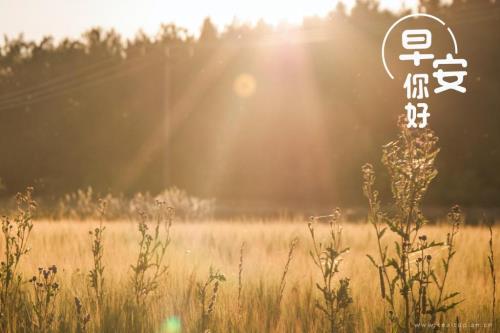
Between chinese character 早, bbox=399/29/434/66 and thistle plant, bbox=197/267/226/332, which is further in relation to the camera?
chinese character 早, bbox=399/29/434/66

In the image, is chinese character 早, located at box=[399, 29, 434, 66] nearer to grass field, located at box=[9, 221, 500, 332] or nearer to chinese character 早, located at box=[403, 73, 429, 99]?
chinese character 早, located at box=[403, 73, 429, 99]

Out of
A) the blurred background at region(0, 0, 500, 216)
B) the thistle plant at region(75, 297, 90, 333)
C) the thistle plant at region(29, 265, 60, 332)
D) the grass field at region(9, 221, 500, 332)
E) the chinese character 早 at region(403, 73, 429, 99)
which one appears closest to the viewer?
the thistle plant at region(75, 297, 90, 333)

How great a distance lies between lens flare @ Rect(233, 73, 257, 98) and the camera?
28.6 m

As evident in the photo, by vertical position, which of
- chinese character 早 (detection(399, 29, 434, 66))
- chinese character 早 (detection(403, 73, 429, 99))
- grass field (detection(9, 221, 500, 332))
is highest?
chinese character 早 (detection(399, 29, 434, 66))

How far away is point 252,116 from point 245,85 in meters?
1.79

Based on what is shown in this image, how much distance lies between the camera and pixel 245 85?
29109mm

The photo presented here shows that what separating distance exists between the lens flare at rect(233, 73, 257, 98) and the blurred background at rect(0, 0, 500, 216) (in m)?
0.08

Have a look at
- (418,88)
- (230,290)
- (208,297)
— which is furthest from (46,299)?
(418,88)

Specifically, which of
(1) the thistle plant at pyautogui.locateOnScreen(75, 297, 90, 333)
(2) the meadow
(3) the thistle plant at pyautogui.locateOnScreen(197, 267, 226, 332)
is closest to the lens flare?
(2) the meadow

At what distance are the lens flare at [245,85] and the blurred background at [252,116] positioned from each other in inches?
3.1

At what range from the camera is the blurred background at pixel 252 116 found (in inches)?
975

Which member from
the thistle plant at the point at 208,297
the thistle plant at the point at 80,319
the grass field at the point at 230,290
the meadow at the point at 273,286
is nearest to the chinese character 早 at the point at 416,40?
the grass field at the point at 230,290

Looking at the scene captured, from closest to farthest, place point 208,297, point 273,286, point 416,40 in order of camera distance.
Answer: point 208,297 → point 273,286 → point 416,40

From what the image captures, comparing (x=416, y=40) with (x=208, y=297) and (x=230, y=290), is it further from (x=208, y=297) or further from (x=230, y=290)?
(x=208, y=297)
